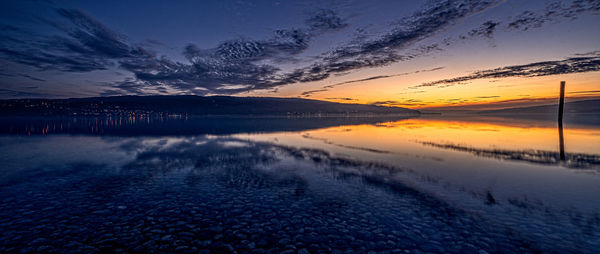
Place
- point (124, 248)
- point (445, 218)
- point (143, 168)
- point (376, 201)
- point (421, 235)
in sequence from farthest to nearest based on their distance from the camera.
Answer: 1. point (143, 168)
2. point (376, 201)
3. point (445, 218)
4. point (421, 235)
5. point (124, 248)

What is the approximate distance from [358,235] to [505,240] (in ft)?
15.5

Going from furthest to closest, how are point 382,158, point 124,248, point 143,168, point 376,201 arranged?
point 382,158
point 143,168
point 376,201
point 124,248

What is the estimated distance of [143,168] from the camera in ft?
62.6

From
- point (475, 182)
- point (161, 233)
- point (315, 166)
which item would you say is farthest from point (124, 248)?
point (475, 182)

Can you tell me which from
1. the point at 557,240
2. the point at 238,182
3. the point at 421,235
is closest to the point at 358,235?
the point at 421,235

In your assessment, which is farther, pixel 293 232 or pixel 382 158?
pixel 382 158

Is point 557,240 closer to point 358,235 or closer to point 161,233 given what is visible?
point 358,235

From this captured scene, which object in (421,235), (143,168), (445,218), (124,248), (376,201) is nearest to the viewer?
(124,248)

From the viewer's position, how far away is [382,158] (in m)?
23.0

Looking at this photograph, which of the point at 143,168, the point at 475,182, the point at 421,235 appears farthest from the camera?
the point at 143,168

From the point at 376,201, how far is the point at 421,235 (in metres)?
3.38

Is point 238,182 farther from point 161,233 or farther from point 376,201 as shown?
point 376,201

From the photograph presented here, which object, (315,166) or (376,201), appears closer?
(376,201)

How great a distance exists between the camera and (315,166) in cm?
1975
